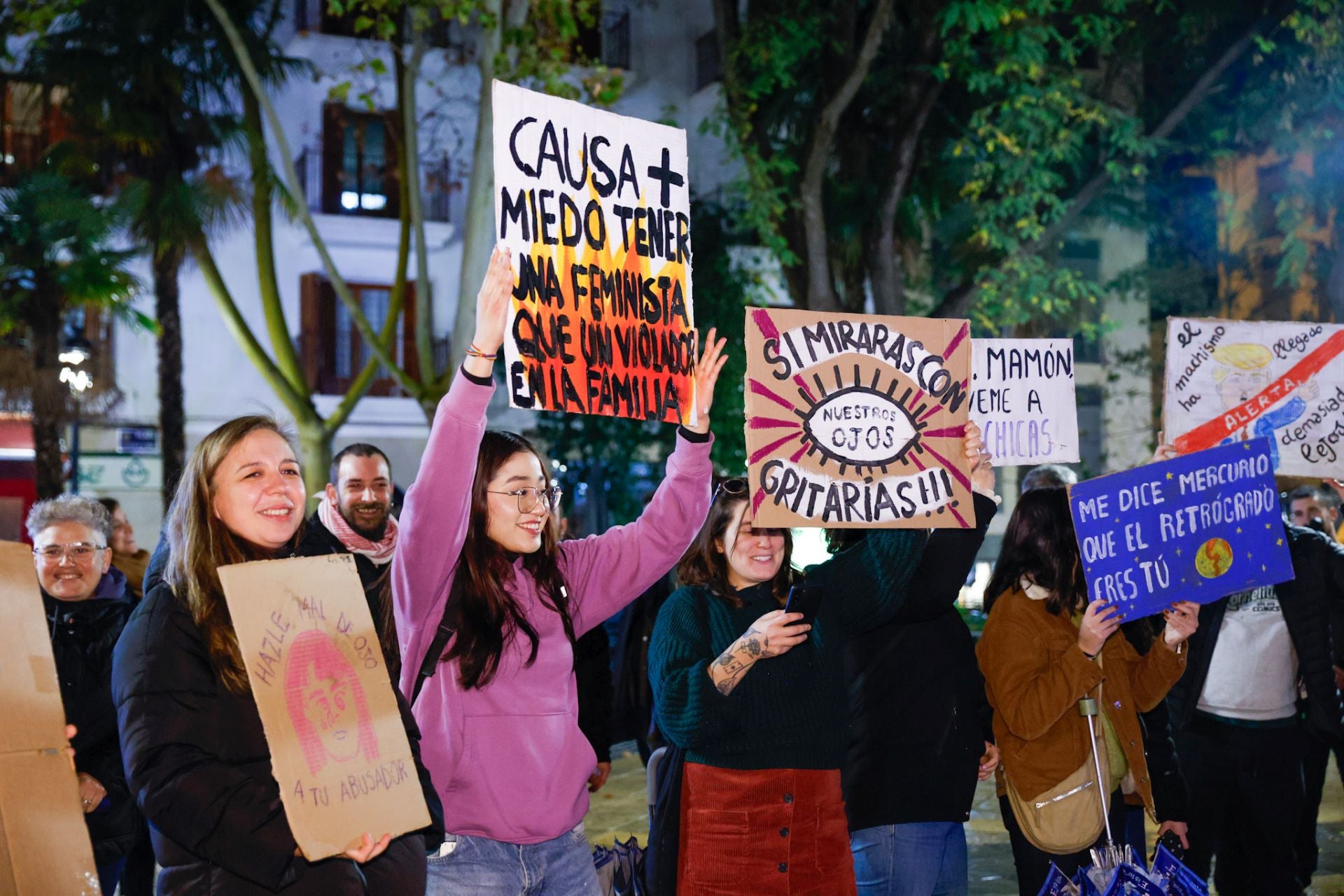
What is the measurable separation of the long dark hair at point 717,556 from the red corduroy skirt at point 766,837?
0.57 meters

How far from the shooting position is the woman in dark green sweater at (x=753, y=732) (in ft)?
13.4

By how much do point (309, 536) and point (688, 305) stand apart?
7.91 feet

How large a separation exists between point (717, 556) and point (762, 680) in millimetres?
464

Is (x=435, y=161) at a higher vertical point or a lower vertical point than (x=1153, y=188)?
higher

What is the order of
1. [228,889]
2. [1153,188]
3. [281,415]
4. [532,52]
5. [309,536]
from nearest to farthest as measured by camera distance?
[228,889] → [309,536] → [532,52] → [1153,188] → [281,415]

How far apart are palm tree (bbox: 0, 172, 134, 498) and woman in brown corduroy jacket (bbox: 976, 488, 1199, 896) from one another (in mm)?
14205

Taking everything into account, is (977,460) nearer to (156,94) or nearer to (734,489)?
(734,489)

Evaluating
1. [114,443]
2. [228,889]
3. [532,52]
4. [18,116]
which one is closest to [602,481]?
[532,52]

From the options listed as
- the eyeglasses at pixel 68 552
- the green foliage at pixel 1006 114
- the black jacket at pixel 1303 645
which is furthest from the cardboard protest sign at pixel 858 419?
the green foliage at pixel 1006 114

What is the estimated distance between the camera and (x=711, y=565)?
176 inches

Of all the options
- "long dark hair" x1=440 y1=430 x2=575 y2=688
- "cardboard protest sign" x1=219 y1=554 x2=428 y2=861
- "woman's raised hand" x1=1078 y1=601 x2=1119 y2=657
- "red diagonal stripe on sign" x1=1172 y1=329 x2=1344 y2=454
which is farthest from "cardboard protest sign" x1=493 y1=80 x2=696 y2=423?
"red diagonal stripe on sign" x1=1172 y1=329 x2=1344 y2=454

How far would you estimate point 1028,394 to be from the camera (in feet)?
20.3

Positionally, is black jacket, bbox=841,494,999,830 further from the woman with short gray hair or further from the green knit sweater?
the woman with short gray hair

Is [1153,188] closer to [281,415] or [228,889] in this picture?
[281,415]
